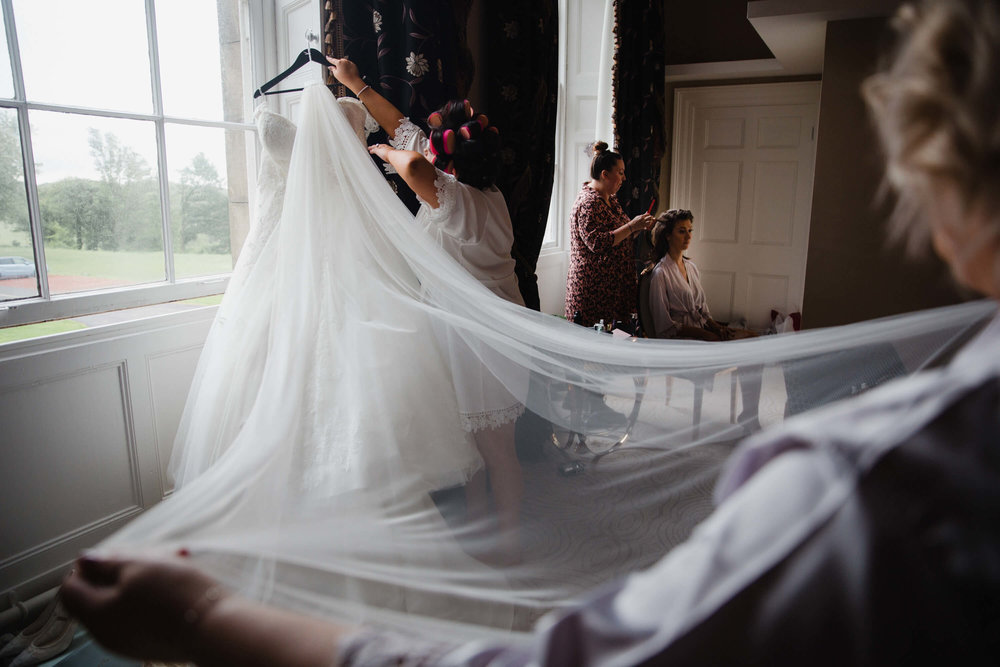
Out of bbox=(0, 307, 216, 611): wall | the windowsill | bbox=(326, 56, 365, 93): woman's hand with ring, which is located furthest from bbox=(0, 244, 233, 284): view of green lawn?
bbox=(326, 56, 365, 93): woman's hand with ring

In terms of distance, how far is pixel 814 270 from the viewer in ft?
8.60

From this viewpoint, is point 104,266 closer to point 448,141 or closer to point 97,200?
point 97,200

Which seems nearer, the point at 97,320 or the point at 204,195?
the point at 97,320

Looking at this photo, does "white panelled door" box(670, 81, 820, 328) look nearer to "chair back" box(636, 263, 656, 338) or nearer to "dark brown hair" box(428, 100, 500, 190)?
"chair back" box(636, 263, 656, 338)

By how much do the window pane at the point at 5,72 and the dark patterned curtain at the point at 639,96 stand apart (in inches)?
125

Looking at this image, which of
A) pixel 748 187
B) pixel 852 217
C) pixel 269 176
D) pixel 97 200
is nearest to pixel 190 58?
pixel 97 200

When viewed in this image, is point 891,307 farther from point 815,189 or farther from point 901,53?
point 901,53

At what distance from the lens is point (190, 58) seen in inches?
85.3

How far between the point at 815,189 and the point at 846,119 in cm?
28

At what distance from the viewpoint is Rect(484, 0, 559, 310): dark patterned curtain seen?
10.0 feet

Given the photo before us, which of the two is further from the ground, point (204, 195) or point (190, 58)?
point (190, 58)

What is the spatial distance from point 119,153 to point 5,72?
35 centimetres

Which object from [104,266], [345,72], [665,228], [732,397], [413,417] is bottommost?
[413,417]

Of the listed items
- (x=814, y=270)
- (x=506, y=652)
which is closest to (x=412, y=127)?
(x=814, y=270)
